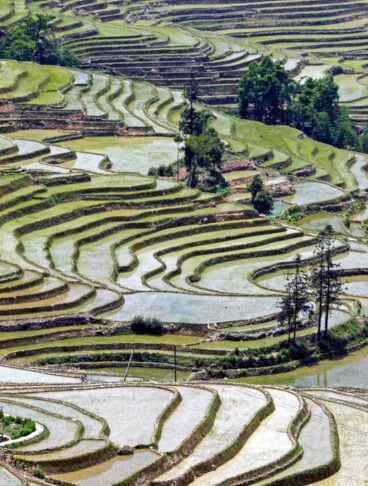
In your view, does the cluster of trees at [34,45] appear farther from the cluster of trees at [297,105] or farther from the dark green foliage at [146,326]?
the dark green foliage at [146,326]

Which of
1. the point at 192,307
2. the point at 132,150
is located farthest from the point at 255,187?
the point at 192,307

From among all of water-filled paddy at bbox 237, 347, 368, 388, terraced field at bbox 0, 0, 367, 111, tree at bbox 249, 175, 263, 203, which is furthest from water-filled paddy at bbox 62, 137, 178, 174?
water-filled paddy at bbox 237, 347, 368, 388

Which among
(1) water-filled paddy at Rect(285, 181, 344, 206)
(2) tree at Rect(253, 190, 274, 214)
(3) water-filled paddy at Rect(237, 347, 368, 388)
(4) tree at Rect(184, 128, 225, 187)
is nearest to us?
(3) water-filled paddy at Rect(237, 347, 368, 388)

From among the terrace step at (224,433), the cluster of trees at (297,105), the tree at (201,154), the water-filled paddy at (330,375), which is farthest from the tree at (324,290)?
the cluster of trees at (297,105)

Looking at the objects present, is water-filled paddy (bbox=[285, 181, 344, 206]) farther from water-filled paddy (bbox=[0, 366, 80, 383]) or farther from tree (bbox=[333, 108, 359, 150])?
water-filled paddy (bbox=[0, 366, 80, 383])

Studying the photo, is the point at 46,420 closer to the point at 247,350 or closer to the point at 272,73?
the point at 247,350

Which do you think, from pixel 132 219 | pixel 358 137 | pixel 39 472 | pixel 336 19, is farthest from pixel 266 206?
pixel 336 19
